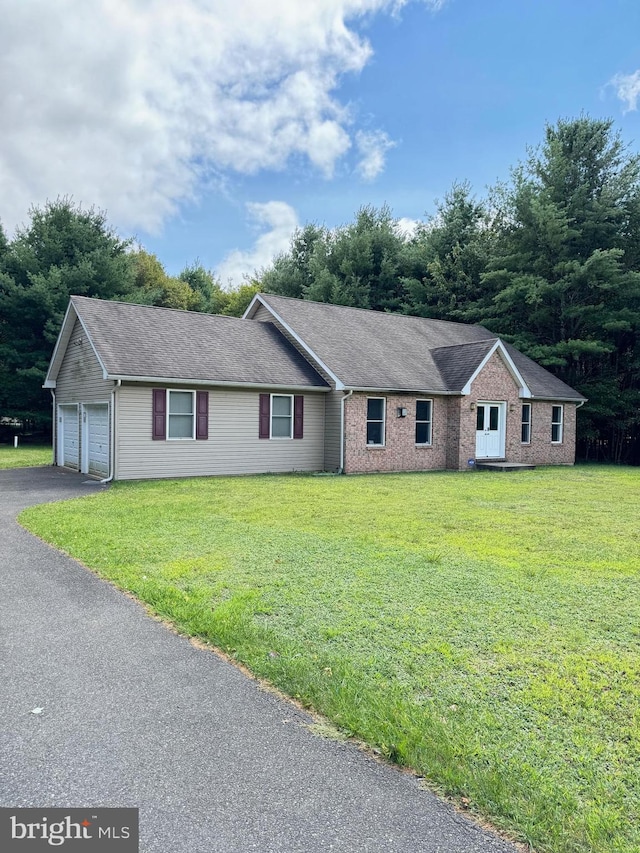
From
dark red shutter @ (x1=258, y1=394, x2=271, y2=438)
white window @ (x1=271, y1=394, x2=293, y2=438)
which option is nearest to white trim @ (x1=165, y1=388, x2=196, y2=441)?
dark red shutter @ (x1=258, y1=394, x2=271, y2=438)

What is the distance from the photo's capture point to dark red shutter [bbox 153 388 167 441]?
47.4 feet

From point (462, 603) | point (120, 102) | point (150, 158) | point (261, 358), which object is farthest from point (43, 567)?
point (150, 158)

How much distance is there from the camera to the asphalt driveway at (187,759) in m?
2.31

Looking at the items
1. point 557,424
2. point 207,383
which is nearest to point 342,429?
point 207,383

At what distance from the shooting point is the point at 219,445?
15.5 metres

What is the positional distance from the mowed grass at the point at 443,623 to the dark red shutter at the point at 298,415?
684cm

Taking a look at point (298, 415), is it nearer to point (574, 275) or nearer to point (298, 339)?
point (298, 339)

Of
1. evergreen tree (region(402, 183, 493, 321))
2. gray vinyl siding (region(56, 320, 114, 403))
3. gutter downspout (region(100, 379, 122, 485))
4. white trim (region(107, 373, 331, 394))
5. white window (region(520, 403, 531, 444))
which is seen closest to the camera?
white trim (region(107, 373, 331, 394))

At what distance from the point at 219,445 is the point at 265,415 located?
1713 millimetres

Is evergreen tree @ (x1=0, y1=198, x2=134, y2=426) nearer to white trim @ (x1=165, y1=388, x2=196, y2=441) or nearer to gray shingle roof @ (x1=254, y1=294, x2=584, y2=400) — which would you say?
gray shingle roof @ (x1=254, y1=294, x2=584, y2=400)

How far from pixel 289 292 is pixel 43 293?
1511 centimetres

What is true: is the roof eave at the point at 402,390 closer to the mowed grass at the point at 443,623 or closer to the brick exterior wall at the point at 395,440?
the brick exterior wall at the point at 395,440

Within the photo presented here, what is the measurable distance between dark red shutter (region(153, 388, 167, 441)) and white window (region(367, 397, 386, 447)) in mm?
6174

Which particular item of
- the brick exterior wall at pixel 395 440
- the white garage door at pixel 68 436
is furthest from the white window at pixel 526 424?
the white garage door at pixel 68 436
